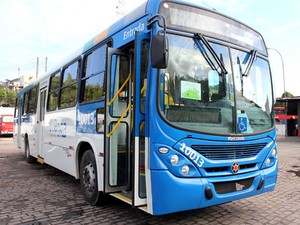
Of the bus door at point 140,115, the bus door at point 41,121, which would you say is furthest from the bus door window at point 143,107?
the bus door at point 41,121

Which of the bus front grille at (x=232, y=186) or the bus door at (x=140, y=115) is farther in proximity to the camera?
the bus front grille at (x=232, y=186)

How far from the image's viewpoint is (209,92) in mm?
4305

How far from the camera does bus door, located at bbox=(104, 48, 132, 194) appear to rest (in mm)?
4633

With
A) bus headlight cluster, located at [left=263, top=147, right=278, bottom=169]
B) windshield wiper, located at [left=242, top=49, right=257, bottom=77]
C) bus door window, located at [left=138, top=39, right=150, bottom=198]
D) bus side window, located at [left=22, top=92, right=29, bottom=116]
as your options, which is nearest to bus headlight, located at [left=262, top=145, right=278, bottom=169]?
bus headlight cluster, located at [left=263, top=147, right=278, bottom=169]

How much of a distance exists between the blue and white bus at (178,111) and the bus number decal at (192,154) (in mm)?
13

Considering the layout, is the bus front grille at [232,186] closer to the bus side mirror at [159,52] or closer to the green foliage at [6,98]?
the bus side mirror at [159,52]

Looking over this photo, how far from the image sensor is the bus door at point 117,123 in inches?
182

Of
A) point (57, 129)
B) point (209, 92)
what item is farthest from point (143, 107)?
point (57, 129)

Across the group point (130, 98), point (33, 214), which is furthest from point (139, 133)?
point (33, 214)

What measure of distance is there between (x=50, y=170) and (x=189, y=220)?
649cm

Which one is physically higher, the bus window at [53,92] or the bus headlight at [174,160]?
the bus window at [53,92]

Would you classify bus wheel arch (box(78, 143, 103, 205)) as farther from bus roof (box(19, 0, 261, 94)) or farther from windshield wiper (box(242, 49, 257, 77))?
windshield wiper (box(242, 49, 257, 77))

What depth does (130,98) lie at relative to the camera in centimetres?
476

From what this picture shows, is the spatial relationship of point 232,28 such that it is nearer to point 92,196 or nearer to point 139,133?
point 139,133
